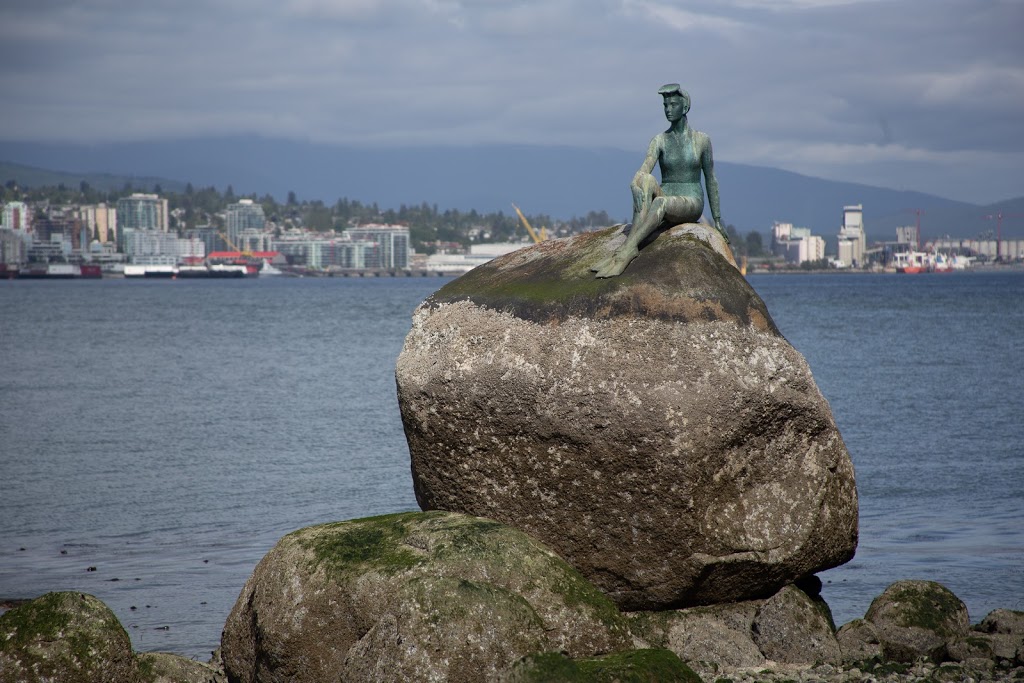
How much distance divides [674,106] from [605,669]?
6422 mm

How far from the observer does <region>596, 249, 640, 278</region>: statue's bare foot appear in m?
11.5

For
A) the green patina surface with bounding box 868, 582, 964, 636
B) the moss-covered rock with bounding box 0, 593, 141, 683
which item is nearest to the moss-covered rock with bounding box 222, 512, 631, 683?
the moss-covered rock with bounding box 0, 593, 141, 683

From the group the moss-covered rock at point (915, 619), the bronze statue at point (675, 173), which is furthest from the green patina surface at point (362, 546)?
the moss-covered rock at point (915, 619)

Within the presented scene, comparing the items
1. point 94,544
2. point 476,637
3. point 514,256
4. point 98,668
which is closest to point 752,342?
point 514,256

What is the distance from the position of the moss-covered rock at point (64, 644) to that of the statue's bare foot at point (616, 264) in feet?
17.3

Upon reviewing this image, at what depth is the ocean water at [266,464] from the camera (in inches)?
647

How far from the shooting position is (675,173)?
42.2 ft

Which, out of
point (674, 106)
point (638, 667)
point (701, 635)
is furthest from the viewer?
point (674, 106)

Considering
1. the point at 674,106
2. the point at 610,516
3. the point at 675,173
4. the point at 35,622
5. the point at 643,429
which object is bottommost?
the point at 35,622

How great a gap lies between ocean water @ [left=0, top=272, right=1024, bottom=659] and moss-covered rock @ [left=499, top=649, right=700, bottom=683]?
6220 mm

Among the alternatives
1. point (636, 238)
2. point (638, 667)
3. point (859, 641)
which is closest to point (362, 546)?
point (638, 667)

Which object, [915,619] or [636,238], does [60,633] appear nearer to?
[636,238]

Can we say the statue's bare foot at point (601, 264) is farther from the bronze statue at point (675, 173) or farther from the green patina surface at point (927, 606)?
the green patina surface at point (927, 606)

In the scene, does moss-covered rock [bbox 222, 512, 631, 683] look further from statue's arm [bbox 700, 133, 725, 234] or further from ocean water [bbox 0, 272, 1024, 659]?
statue's arm [bbox 700, 133, 725, 234]
